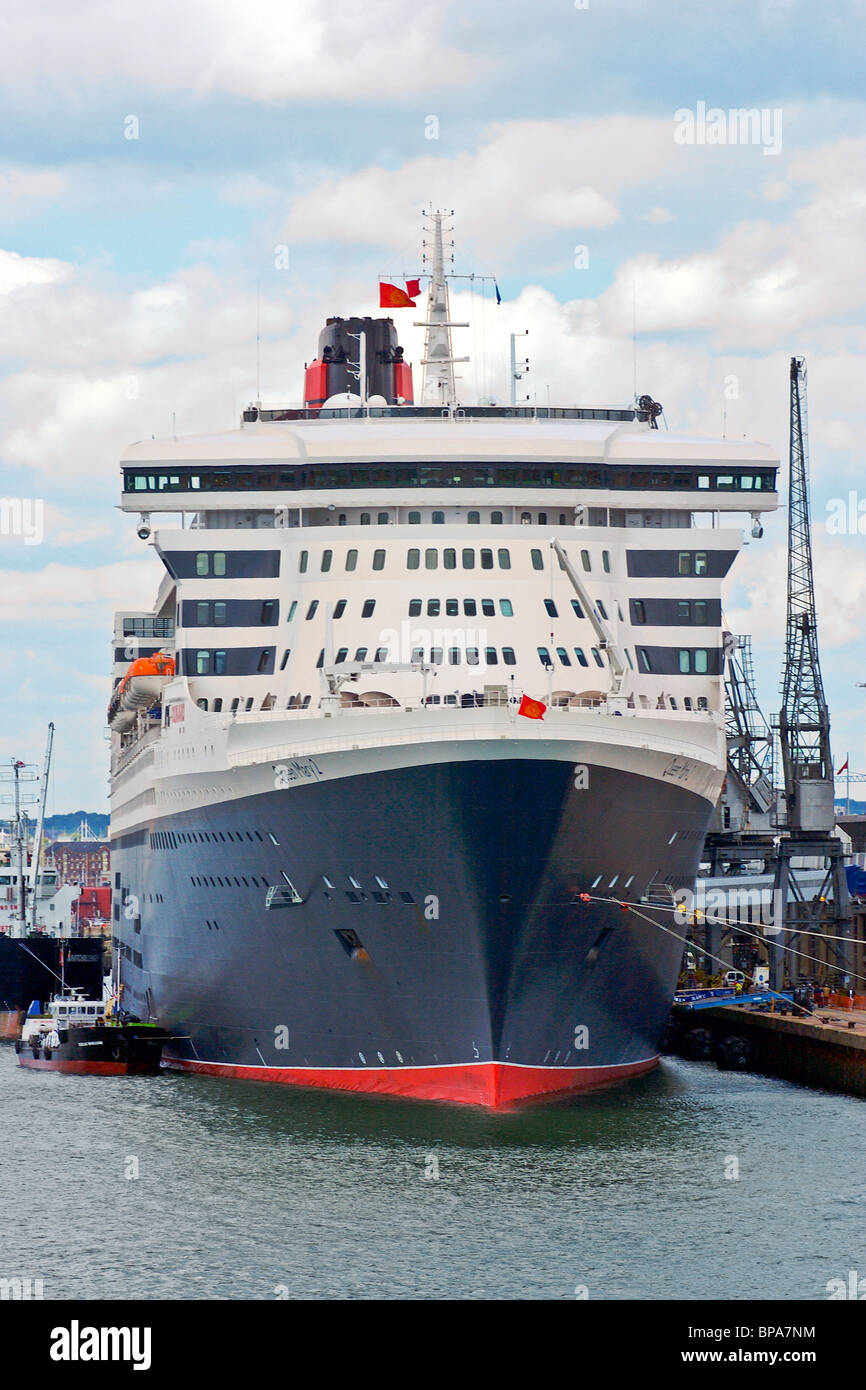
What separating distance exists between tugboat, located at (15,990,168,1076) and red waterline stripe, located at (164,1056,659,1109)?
968 cm

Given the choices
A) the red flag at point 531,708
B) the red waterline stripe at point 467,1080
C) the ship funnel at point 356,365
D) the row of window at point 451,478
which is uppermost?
the ship funnel at point 356,365

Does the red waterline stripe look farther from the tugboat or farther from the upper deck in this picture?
the upper deck

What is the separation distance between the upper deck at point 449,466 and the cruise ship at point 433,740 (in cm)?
7

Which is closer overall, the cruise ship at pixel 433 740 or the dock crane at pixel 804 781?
the cruise ship at pixel 433 740

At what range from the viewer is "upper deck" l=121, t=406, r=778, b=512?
148ft

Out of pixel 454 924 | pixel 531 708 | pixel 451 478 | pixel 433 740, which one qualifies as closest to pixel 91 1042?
pixel 451 478

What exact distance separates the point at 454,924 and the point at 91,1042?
64.4ft

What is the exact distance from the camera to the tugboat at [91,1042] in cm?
5181

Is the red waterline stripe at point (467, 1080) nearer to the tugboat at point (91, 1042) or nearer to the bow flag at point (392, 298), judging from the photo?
the tugboat at point (91, 1042)

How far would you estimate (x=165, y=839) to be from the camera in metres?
49.1

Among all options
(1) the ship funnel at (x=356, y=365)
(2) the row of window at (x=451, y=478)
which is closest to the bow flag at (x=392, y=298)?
(1) the ship funnel at (x=356, y=365)

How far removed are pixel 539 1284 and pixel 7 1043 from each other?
1801 inches

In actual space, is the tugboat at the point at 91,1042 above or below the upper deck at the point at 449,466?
below

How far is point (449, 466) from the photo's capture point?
45.2 metres
